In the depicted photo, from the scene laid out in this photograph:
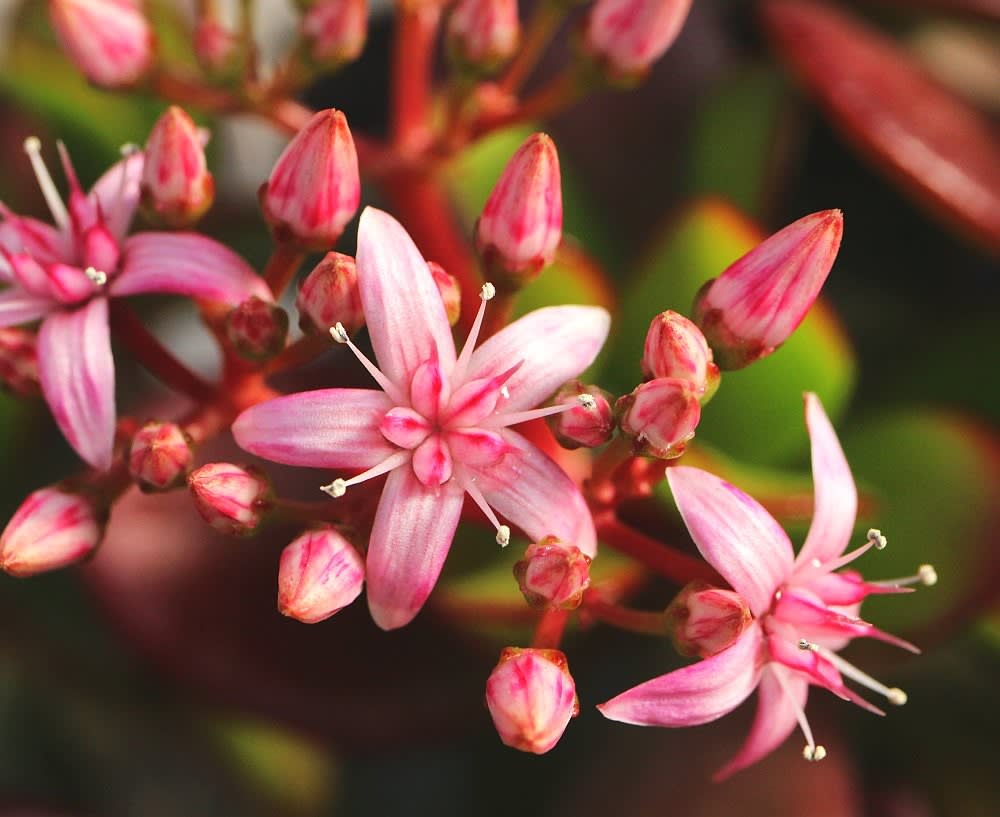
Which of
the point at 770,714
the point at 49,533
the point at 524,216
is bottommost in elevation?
the point at 770,714

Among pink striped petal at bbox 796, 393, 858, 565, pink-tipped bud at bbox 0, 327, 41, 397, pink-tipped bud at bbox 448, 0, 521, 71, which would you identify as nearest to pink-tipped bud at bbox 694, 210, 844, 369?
pink striped petal at bbox 796, 393, 858, 565

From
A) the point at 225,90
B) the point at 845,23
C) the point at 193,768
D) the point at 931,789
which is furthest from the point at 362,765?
the point at 845,23

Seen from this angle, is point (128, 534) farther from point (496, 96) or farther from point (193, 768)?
point (496, 96)

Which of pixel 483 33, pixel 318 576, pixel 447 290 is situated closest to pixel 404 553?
pixel 318 576

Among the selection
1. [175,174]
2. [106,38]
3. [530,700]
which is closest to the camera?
[530,700]

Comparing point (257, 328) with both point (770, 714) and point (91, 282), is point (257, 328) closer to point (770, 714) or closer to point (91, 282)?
point (91, 282)

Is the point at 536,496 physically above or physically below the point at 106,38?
below
